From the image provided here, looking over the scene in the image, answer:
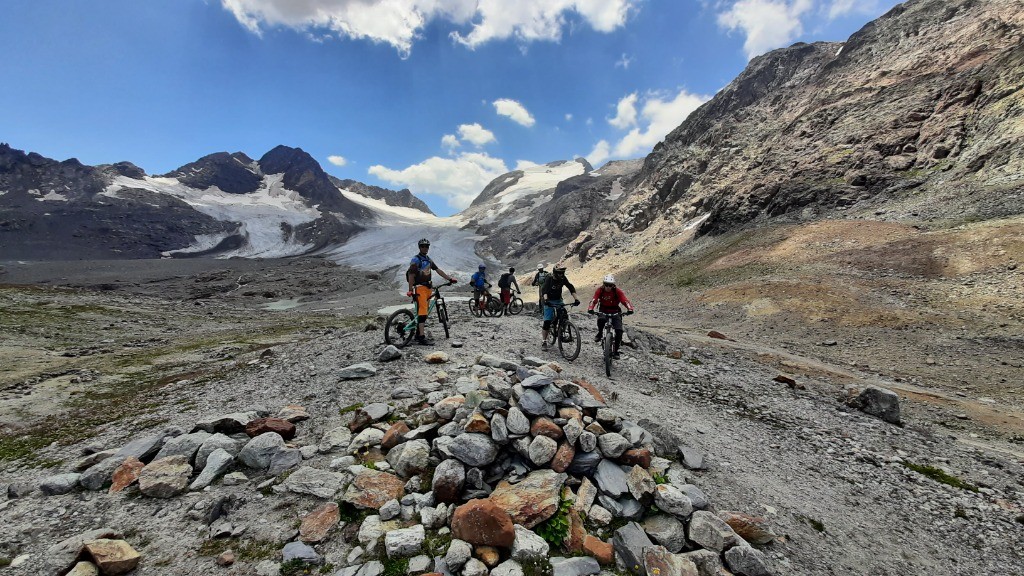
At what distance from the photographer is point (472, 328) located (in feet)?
52.6

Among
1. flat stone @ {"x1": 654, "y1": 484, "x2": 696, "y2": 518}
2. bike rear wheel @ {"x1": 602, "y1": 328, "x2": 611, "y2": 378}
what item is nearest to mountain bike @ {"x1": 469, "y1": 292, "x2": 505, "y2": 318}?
bike rear wheel @ {"x1": 602, "y1": 328, "x2": 611, "y2": 378}

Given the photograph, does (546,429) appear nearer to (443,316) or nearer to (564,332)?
(564,332)

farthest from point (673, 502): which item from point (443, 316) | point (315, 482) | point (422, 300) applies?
point (443, 316)

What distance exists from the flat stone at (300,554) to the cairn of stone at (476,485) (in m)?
0.01

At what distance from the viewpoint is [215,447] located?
219 inches

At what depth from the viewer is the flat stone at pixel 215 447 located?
5421mm

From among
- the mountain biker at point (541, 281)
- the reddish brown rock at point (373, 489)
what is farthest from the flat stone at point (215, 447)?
the mountain biker at point (541, 281)

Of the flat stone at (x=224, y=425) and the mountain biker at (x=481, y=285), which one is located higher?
the mountain biker at (x=481, y=285)

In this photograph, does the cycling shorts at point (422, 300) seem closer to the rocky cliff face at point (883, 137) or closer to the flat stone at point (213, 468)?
the flat stone at point (213, 468)

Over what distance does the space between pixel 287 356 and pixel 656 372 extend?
452 inches

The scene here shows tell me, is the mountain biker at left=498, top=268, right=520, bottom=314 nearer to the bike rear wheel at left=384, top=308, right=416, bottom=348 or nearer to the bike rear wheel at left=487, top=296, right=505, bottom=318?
the bike rear wheel at left=487, top=296, right=505, bottom=318

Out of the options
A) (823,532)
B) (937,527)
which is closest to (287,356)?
(823,532)

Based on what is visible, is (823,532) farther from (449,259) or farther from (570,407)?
(449,259)

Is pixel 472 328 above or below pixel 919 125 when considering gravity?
below
